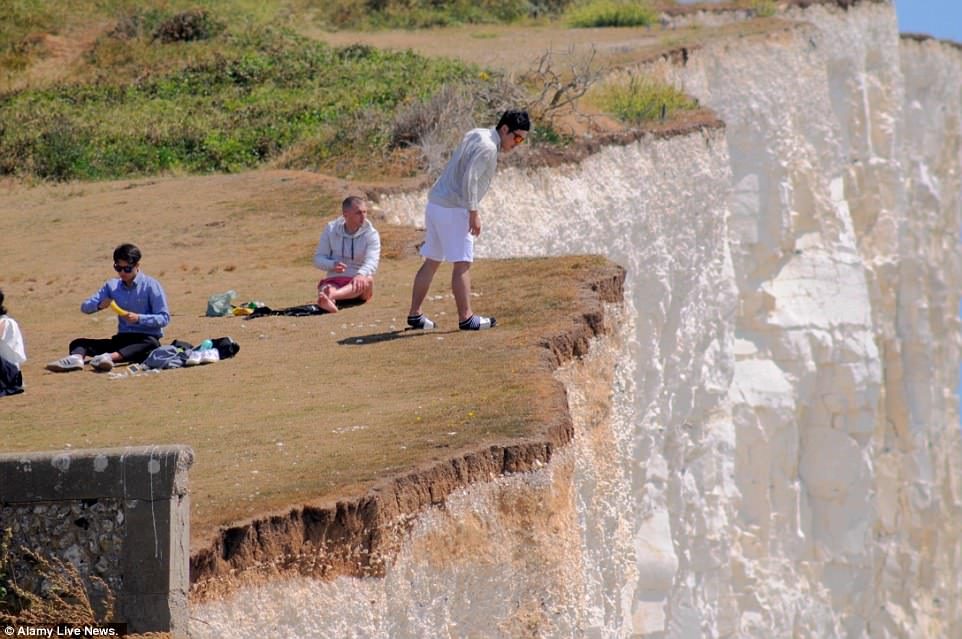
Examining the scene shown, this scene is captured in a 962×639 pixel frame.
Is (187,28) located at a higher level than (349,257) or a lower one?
higher

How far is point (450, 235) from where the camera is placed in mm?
10883

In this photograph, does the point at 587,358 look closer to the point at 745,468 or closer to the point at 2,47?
the point at 745,468

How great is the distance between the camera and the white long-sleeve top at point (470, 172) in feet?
35.0

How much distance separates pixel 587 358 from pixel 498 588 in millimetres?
3040

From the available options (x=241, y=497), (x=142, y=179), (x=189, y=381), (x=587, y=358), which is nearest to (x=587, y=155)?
(x=142, y=179)

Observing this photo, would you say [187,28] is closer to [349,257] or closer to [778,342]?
[778,342]

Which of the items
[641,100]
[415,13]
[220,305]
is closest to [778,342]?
[641,100]

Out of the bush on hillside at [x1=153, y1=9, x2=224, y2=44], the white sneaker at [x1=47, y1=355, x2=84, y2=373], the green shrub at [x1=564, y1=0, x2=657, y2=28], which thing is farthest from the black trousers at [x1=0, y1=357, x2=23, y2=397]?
the green shrub at [x1=564, y1=0, x2=657, y2=28]

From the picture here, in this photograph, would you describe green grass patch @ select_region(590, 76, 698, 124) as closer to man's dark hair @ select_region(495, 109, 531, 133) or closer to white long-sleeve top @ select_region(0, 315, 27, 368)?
man's dark hair @ select_region(495, 109, 531, 133)

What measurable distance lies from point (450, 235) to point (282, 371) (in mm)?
1466

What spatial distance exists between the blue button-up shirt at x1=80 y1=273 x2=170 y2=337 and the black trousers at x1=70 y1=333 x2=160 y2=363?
7cm

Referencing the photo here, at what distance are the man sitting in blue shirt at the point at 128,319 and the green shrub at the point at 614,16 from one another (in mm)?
24575

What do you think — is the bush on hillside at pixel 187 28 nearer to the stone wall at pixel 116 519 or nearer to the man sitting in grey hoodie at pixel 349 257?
the man sitting in grey hoodie at pixel 349 257

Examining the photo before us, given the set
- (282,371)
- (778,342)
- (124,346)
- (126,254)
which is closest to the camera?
(282,371)
